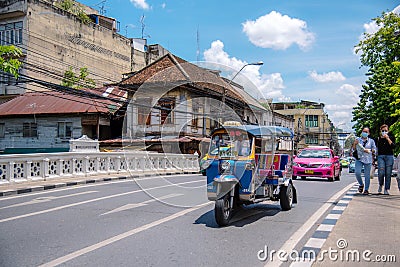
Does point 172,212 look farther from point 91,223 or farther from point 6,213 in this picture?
point 6,213

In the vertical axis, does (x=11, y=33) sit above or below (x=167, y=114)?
above

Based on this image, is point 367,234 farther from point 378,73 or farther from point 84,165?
point 378,73

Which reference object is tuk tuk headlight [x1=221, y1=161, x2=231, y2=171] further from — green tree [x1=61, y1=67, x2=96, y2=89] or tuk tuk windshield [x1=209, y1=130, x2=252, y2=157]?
green tree [x1=61, y1=67, x2=96, y2=89]

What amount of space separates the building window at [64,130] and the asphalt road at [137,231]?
24700 mm

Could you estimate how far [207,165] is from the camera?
8.46 meters

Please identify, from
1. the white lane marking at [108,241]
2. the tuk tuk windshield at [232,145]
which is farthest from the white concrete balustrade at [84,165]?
the tuk tuk windshield at [232,145]

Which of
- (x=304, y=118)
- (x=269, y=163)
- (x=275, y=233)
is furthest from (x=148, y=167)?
(x=304, y=118)

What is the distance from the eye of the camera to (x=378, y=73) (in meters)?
37.1

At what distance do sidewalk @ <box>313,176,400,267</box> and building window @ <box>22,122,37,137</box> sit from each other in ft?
106

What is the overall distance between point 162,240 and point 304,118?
81165 millimetres

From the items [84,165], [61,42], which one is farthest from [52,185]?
[61,42]

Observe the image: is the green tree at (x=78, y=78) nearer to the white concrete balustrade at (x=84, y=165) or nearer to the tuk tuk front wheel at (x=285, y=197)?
the white concrete balustrade at (x=84, y=165)

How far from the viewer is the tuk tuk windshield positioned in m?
8.32

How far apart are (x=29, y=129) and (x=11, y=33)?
846 centimetres
